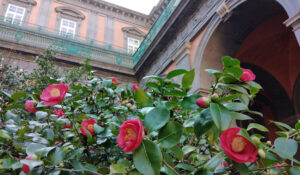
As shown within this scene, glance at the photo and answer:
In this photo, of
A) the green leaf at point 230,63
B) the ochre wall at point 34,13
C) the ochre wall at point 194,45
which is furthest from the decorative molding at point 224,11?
the ochre wall at point 34,13

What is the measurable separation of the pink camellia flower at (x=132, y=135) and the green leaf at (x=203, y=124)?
21 centimetres

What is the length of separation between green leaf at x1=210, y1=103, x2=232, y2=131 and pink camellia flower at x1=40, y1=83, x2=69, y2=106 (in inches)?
25.6

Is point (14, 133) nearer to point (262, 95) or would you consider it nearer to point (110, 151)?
point (110, 151)

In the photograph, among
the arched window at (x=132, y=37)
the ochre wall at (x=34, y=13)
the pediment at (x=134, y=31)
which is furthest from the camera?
the pediment at (x=134, y=31)

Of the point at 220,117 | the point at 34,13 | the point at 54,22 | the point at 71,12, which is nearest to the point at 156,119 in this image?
the point at 220,117

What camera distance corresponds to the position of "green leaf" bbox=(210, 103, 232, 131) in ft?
2.04

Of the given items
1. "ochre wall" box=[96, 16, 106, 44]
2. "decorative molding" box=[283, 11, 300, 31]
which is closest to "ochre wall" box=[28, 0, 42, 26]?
"ochre wall" box=[96, 16, 106, 44]

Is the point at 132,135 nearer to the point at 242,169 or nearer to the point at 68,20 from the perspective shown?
the point at 242,169

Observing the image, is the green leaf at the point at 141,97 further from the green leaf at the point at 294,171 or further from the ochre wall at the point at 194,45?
the ochre wall at the point at 194,45

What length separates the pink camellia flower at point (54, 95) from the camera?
2.95 feet

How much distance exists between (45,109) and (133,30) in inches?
504

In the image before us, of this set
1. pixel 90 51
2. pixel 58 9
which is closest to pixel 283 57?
pixel 90 51

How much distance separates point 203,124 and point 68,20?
42.3 feet

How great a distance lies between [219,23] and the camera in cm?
454
